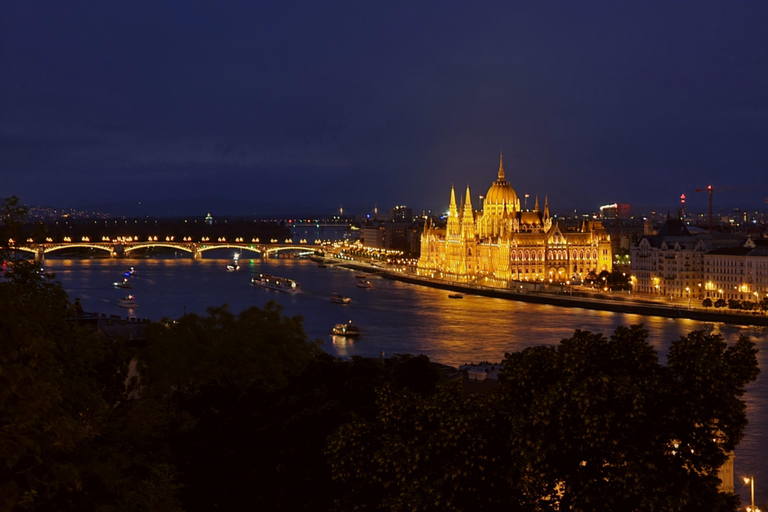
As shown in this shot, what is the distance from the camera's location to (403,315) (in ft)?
71.1

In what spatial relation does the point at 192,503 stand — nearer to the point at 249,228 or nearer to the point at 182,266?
the point at 182,266

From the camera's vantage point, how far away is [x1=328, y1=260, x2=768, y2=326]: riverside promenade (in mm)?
20547

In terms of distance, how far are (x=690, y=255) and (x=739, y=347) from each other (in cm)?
2284

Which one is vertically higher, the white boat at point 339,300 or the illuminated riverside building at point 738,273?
the illuminated riverside building at point 738,273

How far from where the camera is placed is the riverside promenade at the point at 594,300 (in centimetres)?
2055

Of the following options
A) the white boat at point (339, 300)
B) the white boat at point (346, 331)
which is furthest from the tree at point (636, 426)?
the white boat at point (339, 300)

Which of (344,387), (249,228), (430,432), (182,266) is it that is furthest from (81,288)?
(249,228)

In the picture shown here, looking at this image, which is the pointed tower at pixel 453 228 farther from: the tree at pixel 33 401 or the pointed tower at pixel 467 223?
the tree at pixel 33 401

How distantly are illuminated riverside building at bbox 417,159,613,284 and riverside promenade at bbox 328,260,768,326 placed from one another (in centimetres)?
182

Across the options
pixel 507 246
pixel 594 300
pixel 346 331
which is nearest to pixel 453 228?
pixel 507 246

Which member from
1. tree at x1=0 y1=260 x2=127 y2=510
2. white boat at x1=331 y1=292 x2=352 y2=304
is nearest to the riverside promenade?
white boat at x1=331 y1=292 x2=352 y2=304

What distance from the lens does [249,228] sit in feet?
234

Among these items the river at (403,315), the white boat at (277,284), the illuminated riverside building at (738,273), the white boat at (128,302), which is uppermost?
the illuminated riverside building at (738,273)

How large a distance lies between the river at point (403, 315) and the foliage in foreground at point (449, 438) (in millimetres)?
3917
